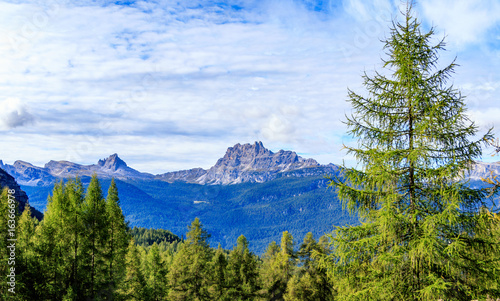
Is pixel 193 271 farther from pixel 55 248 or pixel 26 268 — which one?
pixel 26 268

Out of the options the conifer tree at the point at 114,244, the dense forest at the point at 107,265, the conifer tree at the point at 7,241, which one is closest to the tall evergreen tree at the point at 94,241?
the dense forest at the point at 107,265

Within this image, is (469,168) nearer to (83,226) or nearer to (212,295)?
(83,226)

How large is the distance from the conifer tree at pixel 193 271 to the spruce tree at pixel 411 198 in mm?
27209

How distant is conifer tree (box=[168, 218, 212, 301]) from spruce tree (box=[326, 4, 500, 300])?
89.3 ft

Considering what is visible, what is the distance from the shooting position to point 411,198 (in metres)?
10.1

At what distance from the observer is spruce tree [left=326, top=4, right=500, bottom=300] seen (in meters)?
9.21

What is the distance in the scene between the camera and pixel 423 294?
9.02 m

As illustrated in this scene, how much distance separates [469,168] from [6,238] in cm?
2375

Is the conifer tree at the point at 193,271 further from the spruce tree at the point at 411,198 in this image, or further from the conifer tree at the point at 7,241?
the spruce tree at the point at 411,198

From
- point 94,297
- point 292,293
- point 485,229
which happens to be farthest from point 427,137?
point 292,293

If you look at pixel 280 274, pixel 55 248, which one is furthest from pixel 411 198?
pixel 280 274

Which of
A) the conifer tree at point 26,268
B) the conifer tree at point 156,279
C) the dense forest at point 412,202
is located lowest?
the conifer tree at point 156,279

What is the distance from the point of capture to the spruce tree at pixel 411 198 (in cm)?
921

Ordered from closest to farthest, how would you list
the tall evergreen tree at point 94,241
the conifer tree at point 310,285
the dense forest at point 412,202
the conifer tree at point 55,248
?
the dense forest at point 412,202, the conifer tree at point 55,248, the tall evergreen tree at point 94,241, the conifer tree at point 310,285
